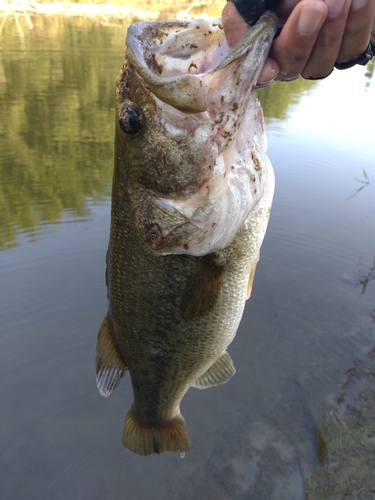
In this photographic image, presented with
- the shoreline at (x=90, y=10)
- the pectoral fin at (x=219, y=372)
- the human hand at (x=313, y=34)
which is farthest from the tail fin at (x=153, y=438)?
the shoreline at (x=90, y=10)

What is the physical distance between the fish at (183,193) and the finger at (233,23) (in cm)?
7

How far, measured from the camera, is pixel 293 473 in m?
2.93

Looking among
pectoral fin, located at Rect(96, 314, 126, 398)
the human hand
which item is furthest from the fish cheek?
pectoral fin, located at Rect(96, 314, 126, 398)

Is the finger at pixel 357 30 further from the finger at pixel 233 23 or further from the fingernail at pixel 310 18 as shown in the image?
the finger at pixel 233 23

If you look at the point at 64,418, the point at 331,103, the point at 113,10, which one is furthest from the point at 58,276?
the point at 113,10

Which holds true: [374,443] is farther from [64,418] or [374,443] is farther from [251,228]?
[64,418]

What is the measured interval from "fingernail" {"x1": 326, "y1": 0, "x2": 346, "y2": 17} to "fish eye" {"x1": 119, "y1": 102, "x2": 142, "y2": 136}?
0.65m

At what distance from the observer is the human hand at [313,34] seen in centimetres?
106

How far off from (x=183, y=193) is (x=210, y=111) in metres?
0.30

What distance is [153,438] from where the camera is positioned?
2.30 m

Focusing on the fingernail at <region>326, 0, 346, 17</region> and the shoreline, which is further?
the shoreline

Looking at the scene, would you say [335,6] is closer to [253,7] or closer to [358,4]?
[358,4]

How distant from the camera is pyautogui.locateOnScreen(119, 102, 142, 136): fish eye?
138 cm

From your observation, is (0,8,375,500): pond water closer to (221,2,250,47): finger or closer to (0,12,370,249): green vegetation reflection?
(0,12,370,249): green vegetation reflection
